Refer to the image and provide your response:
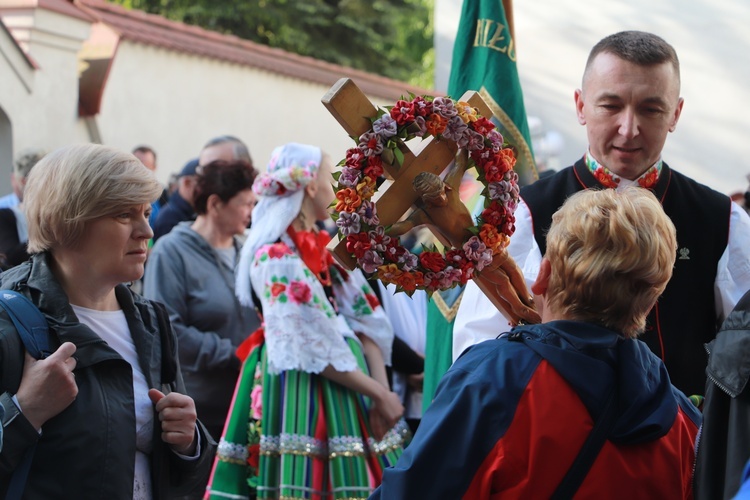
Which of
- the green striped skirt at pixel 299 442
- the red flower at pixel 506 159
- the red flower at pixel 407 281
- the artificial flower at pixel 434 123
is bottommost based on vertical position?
the green striped skirt at pixel 299 442

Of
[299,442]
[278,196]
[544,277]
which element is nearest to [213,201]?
[278,196]

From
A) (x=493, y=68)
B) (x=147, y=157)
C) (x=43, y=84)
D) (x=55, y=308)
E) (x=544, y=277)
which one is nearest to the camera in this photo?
(x=544, y=277)

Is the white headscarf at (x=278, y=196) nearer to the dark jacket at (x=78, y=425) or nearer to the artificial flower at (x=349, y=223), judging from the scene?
the dark jacket at (x=78, y=425)

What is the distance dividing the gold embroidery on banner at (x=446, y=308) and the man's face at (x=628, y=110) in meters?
0.96

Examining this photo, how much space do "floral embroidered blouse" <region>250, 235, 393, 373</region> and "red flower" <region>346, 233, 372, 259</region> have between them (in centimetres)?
192

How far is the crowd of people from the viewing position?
1.99 meters

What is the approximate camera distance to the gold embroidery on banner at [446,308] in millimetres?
3746

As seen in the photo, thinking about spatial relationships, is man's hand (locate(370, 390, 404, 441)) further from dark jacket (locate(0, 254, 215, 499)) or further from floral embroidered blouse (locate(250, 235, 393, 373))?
dark jacket (locate(0, 254, 215, 499))

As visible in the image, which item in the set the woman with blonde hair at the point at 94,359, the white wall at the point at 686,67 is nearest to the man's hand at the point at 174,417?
the woman with blonde hair at the point at 94,359

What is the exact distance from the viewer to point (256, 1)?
2206 cm

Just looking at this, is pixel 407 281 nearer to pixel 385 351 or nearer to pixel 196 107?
pixel 385 351

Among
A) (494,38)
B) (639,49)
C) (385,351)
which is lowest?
(385,351)

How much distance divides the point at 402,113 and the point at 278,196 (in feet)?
7.13

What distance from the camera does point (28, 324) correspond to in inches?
96.3
